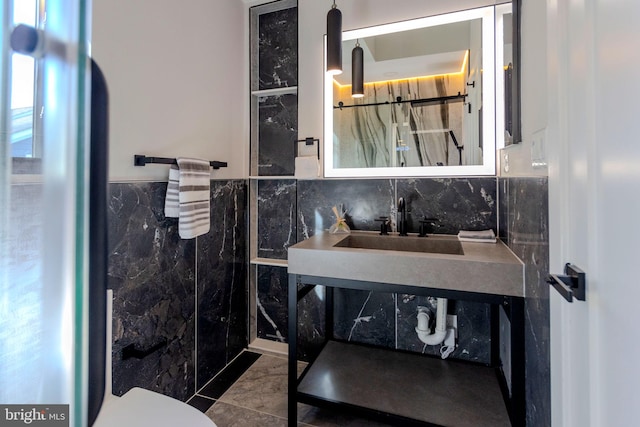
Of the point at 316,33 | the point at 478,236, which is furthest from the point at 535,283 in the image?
the point at 316,33

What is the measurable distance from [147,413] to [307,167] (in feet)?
4.85

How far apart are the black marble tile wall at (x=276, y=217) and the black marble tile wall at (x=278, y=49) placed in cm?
74

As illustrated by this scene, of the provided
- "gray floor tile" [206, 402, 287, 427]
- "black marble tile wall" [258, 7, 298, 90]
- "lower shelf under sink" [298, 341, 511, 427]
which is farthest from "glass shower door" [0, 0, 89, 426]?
"black marble tile wall" [258, 7, 298, 90]

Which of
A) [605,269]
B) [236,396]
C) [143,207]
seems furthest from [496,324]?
[143,207]

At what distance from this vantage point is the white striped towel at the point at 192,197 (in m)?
1.54

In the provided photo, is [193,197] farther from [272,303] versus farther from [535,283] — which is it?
[535,283]

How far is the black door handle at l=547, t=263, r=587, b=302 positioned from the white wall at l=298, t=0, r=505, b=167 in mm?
1573

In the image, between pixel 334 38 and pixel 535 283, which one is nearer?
pixel 535 283

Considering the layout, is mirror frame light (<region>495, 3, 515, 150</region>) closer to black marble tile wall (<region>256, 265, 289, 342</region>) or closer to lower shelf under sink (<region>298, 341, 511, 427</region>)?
lower shelf under sink (<region>298, 341, 511, 427</region>)

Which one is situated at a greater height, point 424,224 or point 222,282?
point 424,224

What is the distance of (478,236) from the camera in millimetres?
1596

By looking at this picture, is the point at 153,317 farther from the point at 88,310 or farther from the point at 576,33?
the point at 576,33

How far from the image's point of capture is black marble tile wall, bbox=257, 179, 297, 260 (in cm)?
215

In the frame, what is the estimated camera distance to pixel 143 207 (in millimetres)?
1443
